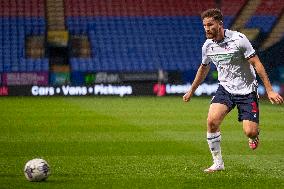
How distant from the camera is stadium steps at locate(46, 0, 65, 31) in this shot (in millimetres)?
35719

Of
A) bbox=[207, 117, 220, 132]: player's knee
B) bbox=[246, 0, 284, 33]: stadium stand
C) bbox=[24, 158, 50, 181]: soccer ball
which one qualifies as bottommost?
bbox=[24, 158, 50, 181]: soccer ball

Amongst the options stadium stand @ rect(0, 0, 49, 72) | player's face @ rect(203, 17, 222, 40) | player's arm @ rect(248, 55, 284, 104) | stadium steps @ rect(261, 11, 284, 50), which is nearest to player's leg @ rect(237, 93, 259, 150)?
player's arm @ rect(248, 55, 284, 104)

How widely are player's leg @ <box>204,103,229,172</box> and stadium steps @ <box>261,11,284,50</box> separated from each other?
26.3 meters

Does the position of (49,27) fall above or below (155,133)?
above

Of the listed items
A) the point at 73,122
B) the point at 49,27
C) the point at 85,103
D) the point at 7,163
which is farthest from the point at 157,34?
the point at 7,163

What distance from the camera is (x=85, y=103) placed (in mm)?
25750

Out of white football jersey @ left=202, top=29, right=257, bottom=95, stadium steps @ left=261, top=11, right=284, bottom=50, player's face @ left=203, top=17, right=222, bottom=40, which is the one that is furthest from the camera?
stadium steps @ left=261, top=11, right=284, bottom=50

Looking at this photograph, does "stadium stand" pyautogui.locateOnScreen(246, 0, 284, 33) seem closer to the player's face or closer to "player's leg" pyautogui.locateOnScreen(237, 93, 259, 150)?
"player's leg" pyautogui.locateOnScreen(237, 93, 259, 150)

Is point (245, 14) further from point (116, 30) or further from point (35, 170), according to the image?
point (35, 170)

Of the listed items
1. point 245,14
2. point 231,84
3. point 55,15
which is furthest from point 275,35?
point 231,84

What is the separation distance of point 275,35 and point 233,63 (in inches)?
1095

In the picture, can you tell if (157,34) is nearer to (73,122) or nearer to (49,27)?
(49,27)

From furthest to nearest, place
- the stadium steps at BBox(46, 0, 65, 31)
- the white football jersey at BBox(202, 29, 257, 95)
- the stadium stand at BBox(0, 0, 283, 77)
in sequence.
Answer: the stadium steps at BBox(46, 0, 65, 31) < the stadium stand at BBox(0, 0, 283, 77) < the white football jersey at BBox(202, 29, 257, 95)

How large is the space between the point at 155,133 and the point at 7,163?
5.63 meters
